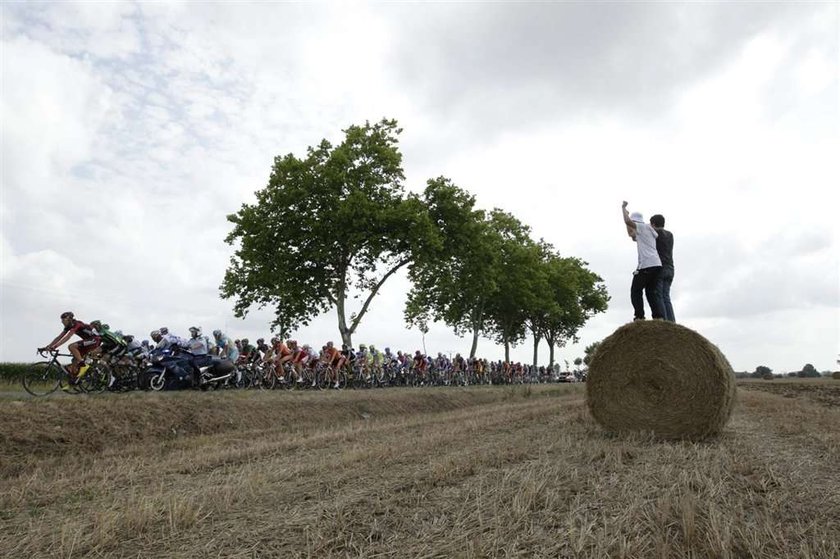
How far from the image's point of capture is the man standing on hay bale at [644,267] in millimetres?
8867

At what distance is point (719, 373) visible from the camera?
7.85 m

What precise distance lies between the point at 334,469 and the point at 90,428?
5642 mm

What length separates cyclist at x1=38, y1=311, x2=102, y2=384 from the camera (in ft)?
44.9

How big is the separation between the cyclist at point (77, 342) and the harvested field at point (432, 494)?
14.4 feet

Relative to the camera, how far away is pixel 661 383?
26.7 ft

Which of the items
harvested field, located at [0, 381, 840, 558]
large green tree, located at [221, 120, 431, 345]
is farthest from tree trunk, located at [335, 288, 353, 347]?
harvested field, located at [0, 381, 840, 558]

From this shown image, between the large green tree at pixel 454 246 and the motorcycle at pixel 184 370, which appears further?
the large green tree at pixel 454 246

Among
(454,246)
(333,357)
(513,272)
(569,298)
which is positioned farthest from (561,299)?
(333,357)

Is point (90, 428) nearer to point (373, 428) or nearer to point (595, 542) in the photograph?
point (373, 428)

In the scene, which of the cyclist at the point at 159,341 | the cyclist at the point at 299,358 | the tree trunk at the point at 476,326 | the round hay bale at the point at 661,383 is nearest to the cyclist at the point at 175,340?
the cyclist at the point at 159,341

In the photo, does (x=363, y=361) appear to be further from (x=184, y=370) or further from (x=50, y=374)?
(x=50, y=374)

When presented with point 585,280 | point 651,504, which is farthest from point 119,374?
point 585,280

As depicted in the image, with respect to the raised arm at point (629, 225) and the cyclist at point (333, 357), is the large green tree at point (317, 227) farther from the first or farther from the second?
the raised arm at point (629, 225)

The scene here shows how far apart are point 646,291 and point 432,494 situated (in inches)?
223
